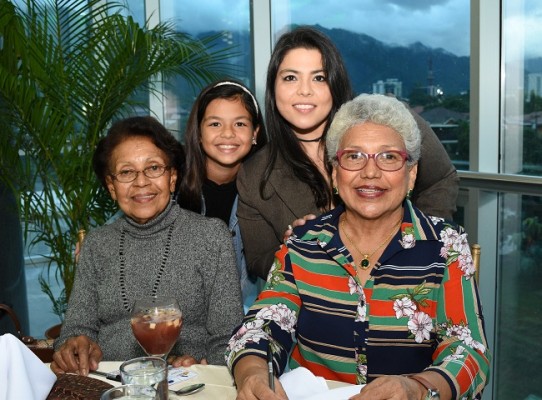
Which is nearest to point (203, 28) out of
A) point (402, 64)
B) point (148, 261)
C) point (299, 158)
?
point (402, 64)

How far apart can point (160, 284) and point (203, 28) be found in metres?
4.28

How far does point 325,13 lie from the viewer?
5.82m

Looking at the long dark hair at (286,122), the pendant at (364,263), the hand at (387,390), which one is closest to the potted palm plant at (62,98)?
the long dark hair at (286,122)

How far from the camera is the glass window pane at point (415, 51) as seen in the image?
5.19 metres

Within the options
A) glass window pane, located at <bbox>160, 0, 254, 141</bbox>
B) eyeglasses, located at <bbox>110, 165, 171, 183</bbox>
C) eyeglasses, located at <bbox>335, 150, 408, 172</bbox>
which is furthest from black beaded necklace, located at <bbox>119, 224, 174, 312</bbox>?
glass window pane, located at <bbox>160, 0, 254, 141</bbox>

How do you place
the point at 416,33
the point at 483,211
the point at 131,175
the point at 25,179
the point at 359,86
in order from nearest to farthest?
the point at 131,175 → the point at 25,179 → the point at 483,211 → the point at 416,33 → the point at 359,86

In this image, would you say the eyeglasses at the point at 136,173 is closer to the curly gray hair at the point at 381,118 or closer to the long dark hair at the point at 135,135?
the long dark hair at the point at 135,135

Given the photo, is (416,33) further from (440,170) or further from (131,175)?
(131,175)

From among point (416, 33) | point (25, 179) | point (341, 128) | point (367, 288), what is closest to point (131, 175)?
point (341, 128)

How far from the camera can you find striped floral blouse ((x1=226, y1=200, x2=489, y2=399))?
5.55 feet

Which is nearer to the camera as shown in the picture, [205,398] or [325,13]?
[205,398]

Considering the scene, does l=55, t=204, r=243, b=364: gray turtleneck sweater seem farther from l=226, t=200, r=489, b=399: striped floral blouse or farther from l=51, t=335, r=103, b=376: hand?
l=226, t=200, r=489, b=399: striped floral blouse

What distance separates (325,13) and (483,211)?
2.55 m

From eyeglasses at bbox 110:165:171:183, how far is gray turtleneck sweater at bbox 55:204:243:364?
150 millimetres
